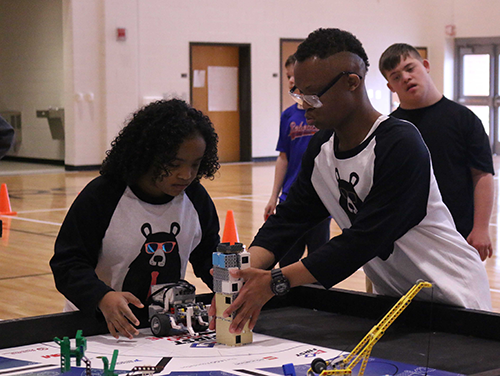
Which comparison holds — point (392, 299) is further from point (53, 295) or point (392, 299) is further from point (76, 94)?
point (76, 94)

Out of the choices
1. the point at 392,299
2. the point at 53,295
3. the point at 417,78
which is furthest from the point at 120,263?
the point at 53,295

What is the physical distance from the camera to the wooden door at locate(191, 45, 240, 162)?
51.1 ft

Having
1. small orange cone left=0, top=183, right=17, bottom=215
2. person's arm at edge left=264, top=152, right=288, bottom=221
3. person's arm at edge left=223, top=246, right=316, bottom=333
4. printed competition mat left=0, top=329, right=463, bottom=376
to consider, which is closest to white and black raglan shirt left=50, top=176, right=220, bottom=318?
printed competition mat left=0, top=329, right=463, bottom=376

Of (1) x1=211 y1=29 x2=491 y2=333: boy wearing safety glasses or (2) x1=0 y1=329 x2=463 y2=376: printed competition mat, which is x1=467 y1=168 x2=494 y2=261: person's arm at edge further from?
(2) x1=0 y1=329 x2=463 y2=376: printed competition mat

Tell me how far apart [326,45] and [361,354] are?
0.88 m

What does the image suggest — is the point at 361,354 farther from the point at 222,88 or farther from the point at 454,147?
the point at 222,88

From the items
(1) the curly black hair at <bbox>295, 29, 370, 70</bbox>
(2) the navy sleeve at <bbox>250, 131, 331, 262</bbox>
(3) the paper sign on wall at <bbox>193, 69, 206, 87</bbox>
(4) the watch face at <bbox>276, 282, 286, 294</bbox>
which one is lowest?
(4) the watch face at <bbox>276, 282, 286, 294</bbox>

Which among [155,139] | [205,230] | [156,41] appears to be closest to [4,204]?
[156,41]

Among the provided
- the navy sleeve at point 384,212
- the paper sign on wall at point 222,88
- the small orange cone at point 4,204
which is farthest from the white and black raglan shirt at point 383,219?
the paper sign on wall at point 222,88

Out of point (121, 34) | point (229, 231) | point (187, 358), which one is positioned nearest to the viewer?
point (187, 358)

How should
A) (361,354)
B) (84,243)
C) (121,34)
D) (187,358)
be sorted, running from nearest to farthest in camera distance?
(361,354)
(187,358)
(84,243)
(121,34)

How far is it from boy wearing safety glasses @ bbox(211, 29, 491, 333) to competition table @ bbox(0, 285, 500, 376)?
83 millimetres

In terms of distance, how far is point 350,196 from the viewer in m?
2.19

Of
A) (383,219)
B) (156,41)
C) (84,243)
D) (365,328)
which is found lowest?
(365,328)
